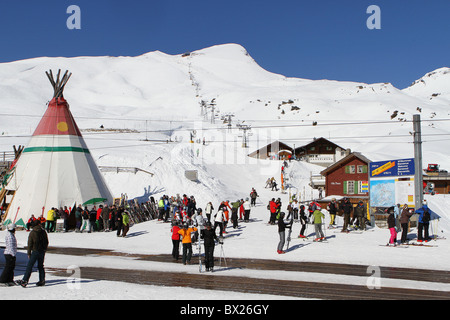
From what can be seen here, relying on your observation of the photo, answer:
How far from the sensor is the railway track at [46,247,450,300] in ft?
33.4

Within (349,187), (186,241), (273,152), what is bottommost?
(186,241)

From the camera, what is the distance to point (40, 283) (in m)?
10.7

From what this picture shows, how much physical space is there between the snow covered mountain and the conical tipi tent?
672 cm

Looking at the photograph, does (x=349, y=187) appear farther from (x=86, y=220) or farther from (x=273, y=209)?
(x=86, y=220)

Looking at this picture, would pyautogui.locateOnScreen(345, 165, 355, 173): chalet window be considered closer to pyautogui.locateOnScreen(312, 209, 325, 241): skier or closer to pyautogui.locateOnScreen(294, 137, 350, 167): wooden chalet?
pyautogui.locateOnScreen(312, 209, 325, 241): skier

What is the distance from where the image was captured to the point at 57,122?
88.3 feet

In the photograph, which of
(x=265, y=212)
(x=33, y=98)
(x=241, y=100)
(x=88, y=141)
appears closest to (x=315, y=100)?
(x=241, y=100)

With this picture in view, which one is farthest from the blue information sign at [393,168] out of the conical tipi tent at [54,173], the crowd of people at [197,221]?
the conical tipi tent at [54,173]

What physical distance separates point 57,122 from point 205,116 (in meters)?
85.0

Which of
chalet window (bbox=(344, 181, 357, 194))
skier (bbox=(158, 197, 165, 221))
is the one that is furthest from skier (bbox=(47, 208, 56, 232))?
chalet window (bbox=(344, 181, 357, 194))

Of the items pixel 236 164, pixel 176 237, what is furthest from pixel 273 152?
pixel 176 237

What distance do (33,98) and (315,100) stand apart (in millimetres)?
84207

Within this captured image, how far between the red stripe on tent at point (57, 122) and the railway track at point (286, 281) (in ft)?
49.1
